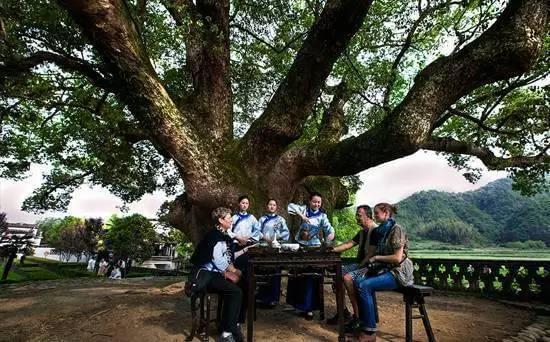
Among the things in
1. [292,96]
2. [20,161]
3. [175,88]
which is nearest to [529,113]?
[292,96]

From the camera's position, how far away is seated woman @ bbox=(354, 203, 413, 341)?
429cm

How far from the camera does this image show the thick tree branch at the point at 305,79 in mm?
5684

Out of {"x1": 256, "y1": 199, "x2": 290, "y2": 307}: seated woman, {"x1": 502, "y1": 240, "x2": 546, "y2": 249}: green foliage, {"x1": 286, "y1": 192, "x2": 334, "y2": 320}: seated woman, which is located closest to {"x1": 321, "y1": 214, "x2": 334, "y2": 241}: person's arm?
{"x1": 286, "y1": 192, "x2": 334, "y2": 320}: seated woman

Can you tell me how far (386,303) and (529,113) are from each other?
6343 mm

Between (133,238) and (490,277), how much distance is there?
17886 mm

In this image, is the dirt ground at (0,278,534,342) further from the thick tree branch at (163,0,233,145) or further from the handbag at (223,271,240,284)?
the thick tree branch at (163,0,233,145)

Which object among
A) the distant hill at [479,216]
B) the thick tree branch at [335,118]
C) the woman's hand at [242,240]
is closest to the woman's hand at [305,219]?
the woman's hand at [242,240]

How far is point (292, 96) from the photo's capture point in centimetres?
666

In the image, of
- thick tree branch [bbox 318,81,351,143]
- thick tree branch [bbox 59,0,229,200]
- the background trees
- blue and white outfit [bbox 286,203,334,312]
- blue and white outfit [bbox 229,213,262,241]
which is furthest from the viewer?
the background trees

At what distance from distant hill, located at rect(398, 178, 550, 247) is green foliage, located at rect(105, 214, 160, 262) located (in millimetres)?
37004

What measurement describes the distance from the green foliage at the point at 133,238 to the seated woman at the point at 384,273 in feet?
60.0

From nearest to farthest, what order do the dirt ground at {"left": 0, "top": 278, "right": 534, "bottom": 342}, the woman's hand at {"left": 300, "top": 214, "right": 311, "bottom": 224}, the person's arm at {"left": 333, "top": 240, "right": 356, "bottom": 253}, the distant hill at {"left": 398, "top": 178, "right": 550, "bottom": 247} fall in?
the dirt ground at {"left": 0, "top": 278, "right": 534, "bottom": 342}
the person's arm at {"left": 333, "top": 240, "right": 356, "bottom": 253}
the woman's hand at {"left": 300, "top": 214, "right": 311, "bottom": 224}
the distant hill at {"left": 398, "top": 178, "right": 550, "bottom": 247}

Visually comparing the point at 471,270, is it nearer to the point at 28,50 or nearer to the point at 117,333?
the point at 117,333

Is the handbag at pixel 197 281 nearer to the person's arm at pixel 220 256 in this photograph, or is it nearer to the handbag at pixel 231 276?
the person's arm at pixel 220 256
